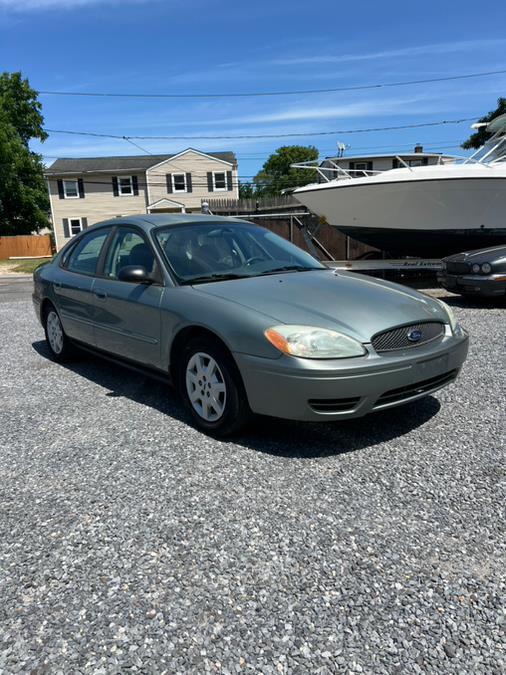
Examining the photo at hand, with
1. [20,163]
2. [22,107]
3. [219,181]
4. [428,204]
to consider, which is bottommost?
[428,204]

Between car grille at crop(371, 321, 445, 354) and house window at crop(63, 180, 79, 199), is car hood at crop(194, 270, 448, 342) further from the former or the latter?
house window at crop(63, 180, 79, 199)

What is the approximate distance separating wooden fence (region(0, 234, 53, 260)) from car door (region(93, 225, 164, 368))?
32942 millimetres

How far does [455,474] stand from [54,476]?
2397 millimetres

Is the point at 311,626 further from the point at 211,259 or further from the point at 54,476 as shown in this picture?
the point at 211,259

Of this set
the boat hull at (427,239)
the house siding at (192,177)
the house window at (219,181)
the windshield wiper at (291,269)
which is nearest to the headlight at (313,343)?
the windshield wiper at (291,269)

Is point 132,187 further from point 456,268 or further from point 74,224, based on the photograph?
point 456,268

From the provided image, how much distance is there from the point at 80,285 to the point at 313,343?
287 cm

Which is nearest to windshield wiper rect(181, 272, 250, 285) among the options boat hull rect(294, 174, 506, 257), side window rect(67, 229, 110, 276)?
side window rect(67, 229, 110, 276)

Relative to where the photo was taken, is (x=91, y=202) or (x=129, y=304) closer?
(x=129, y=304)

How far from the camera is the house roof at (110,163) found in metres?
37.4

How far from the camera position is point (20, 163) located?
41062mm

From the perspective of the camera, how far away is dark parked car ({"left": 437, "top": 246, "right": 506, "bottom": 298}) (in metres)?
8.40

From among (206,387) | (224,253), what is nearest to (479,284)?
(224,253)

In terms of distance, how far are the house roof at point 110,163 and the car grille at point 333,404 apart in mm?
36906
